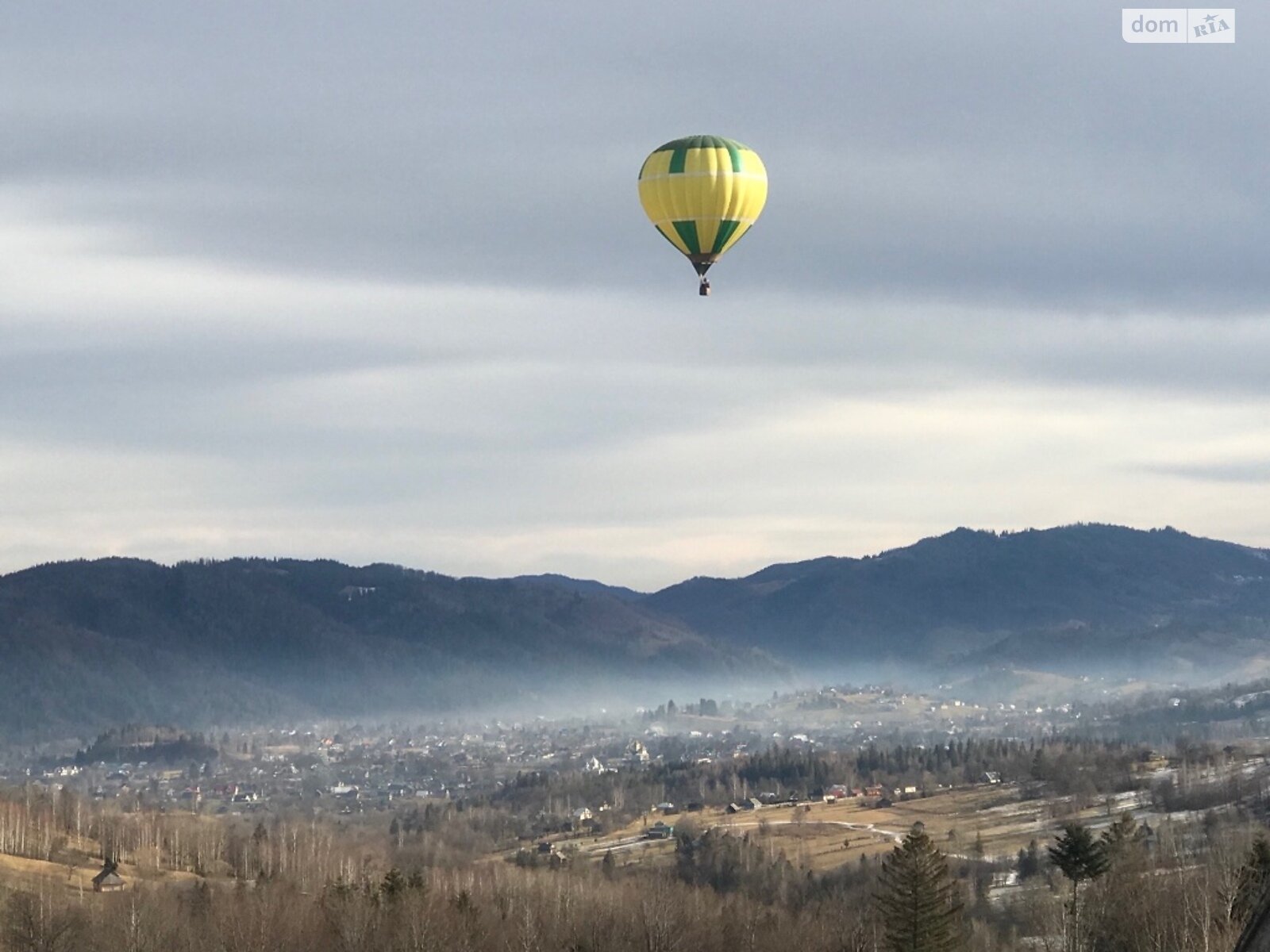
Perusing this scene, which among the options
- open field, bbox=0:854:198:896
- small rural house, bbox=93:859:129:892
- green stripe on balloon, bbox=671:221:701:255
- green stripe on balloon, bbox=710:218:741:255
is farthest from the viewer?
small rural house, bbox=93:859:129:892

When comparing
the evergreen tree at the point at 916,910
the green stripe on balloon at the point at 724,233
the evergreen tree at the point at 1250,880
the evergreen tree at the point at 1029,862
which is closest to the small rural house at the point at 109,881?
the evergreen tree at the point at 1029,862

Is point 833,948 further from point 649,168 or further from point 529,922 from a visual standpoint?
point 649,168

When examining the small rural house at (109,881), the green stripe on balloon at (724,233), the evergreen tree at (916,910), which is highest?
the green stripe on balloon at (724,233)

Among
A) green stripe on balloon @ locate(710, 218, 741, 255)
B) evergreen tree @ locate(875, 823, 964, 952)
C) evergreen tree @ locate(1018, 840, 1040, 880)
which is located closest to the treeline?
evergreen tree @ locate(875, 823, 964, 952)

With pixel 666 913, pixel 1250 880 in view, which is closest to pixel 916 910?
pixel 1250 880

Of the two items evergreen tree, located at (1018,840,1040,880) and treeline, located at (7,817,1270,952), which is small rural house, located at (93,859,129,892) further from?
evergreen tree, located at (1018,840,1040,880)

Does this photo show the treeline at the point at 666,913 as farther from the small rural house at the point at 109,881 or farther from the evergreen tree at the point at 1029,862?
the evergreen tree at the point at 1029,862

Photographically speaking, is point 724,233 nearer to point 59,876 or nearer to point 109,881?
point 109,881

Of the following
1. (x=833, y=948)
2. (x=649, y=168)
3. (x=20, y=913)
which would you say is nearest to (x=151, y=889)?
(x=20, y=913)
